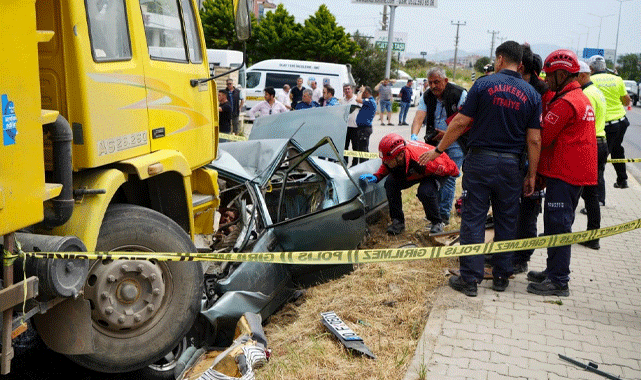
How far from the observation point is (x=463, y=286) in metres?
4.87

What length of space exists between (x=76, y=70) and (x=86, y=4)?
38cm

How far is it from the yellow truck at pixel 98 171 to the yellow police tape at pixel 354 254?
13cm

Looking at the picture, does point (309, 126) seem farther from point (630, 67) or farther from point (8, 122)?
point (630, 67)

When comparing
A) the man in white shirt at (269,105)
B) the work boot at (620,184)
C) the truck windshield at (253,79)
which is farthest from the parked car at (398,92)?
the work boot at (620,184)

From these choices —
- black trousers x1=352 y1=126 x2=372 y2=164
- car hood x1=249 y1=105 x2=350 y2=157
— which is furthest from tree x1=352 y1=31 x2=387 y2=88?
car hood x1=249 y1=105 x2=350 y2=157

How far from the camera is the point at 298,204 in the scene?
20.3ft

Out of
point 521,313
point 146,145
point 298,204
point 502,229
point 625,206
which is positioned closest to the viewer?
point 146,145

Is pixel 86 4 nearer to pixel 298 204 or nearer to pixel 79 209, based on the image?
pixel 79 209

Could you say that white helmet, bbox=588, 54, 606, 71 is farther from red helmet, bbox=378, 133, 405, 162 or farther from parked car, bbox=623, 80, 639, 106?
parked car, bbox=623, 80, 639, 106

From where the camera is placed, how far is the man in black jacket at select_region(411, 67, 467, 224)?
270 inches

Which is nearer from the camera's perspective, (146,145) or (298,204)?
(146,145)

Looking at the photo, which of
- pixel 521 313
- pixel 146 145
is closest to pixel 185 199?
pixel 146 145

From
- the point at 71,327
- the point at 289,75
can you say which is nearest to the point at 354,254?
the point at 71,327

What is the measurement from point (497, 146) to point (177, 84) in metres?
2.38
